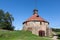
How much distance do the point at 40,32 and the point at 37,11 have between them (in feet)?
25.8

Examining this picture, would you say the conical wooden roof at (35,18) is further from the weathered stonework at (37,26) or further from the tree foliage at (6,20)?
the tree foliage at (6,20)

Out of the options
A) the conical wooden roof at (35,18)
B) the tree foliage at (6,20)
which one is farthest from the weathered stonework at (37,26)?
the tree foliage at (6,20)

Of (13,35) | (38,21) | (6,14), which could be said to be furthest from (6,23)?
(13,35)

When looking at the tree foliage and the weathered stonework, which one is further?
the tree foliage

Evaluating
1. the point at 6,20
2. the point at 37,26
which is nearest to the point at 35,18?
the point at 37,26

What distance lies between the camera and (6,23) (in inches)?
2435

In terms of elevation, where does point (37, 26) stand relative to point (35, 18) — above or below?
below

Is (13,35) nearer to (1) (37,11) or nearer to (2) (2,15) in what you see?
(1) (37,11)

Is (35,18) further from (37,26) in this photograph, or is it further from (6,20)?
(6,20)

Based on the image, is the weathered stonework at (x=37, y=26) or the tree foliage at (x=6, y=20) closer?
the weathered stonework at (x=37, y=26)

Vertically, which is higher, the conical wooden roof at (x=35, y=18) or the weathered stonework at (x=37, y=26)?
the conical wooden roof at (x=35, y=18)

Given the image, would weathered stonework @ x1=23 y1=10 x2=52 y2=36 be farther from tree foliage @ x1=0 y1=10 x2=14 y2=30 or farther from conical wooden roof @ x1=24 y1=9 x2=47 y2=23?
tree foliage @ x1=0 y1=10 x2=14 y2=30

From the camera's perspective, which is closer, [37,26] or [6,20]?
[37,26]

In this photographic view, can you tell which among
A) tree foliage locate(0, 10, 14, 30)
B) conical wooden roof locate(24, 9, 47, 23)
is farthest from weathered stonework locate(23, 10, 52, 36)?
tree foliage locate(0, 10, 14, 30)
